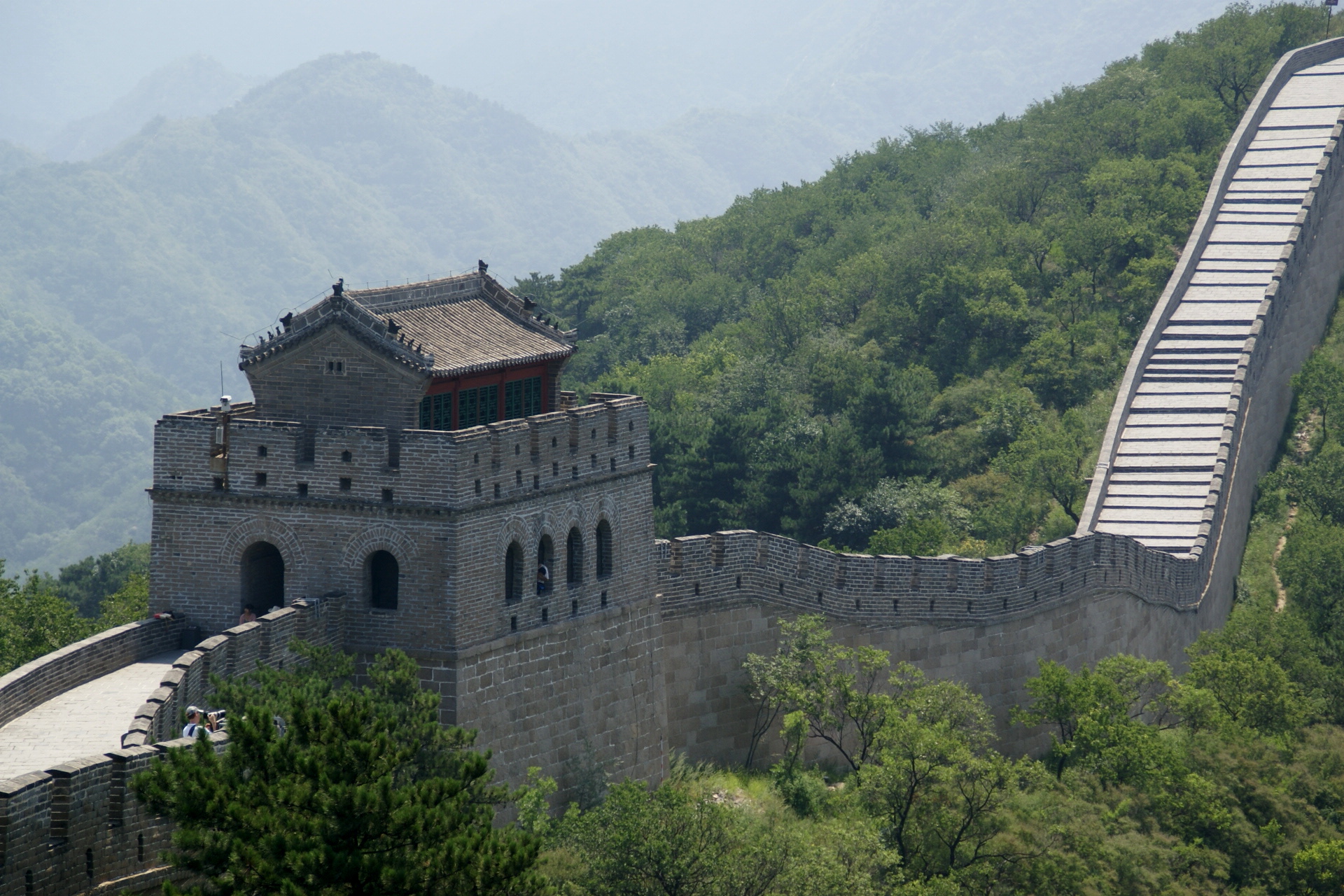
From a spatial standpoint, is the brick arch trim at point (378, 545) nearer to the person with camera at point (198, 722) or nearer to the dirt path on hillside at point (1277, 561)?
the person with camera at point (198, 722)

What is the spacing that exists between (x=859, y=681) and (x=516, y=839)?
18.0 meters

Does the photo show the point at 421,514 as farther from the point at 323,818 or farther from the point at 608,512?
the point at 323,818

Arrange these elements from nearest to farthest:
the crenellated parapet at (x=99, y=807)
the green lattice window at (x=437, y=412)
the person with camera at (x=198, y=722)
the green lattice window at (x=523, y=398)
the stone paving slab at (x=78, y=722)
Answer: the crenellated parapet at (x=99, y=807) → the stone paving slab at (x=78, y=722) → the person with camera at (x=198, y=722) → the green lattice window at (x=437, y=412) → the green lattice window at (x=523, y=398)

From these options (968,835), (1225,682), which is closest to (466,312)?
(968,835)

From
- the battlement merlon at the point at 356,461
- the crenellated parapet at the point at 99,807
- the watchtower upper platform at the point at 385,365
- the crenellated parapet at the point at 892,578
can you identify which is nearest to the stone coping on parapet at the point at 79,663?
the crenellated parapet at the point at 99,807

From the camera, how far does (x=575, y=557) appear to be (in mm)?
31719

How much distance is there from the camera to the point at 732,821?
30391 mm

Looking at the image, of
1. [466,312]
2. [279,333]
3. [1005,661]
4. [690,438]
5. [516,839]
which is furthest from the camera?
[690,438]

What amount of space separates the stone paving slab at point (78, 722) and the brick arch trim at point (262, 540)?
6.33ft

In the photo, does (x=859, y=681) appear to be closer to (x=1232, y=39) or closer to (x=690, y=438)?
(x=690, y=438)

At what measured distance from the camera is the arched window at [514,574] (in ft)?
99.1

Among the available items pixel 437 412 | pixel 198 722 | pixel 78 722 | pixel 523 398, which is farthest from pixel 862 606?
pixel 78 722

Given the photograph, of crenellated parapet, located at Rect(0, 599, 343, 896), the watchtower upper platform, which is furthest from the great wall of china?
the watchtower upper platform

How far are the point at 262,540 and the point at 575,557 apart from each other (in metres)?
5.08
